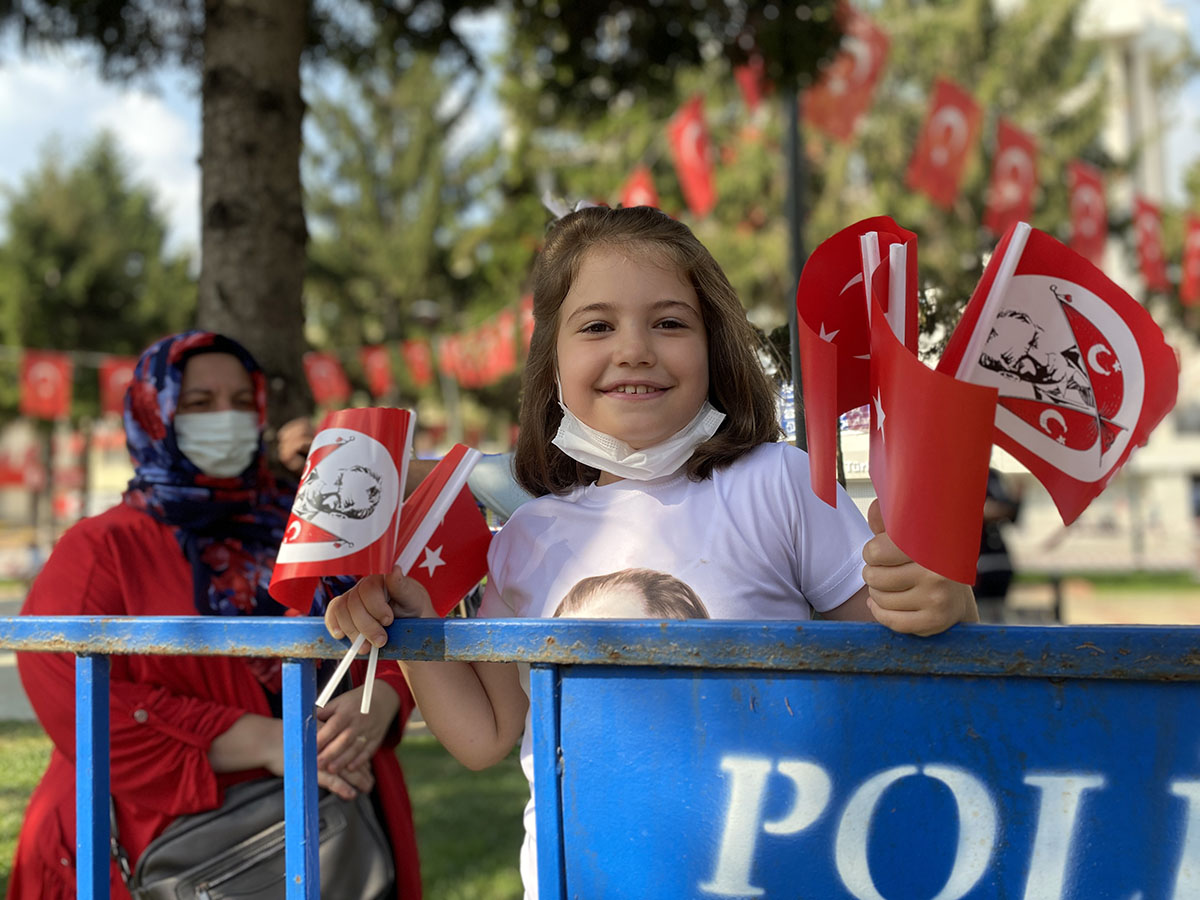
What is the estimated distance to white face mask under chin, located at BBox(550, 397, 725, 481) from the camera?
5.29 feet

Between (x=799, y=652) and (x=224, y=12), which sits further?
(x=224, y=12)

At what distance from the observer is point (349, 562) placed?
4.33ft

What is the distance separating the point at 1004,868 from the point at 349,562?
2.56 ft

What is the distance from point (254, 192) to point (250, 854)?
2.15 metres

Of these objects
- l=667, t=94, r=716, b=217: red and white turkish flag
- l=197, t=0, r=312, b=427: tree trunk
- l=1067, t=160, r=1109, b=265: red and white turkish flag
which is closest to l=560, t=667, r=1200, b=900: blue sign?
l=197, t=0, r=312, b=427: tree trunk

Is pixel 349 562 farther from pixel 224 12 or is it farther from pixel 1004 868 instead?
pixel 224 12

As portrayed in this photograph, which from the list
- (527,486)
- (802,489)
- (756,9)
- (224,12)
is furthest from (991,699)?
(756,9)

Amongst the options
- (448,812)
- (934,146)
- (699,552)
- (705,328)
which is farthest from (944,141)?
(699,552)

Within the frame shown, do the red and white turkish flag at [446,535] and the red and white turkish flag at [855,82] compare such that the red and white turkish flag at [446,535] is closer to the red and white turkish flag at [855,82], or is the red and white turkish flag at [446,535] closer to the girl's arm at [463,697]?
the girl's arm at [463,697]

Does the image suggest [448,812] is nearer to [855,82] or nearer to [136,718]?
[136,718]

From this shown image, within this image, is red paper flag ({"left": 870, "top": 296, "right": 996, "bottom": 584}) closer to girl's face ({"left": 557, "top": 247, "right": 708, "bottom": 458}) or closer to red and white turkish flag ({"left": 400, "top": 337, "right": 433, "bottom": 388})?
girl's face ({"left": 557, "top": 247, "right": 708, "bottom": 458})

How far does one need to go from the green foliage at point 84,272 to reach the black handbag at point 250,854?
21997 millimetres

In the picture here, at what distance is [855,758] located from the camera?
3.89ft

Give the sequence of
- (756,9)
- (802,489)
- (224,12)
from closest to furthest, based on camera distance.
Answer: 1. (802,489)
2. (224,12)
3. (756,9)
